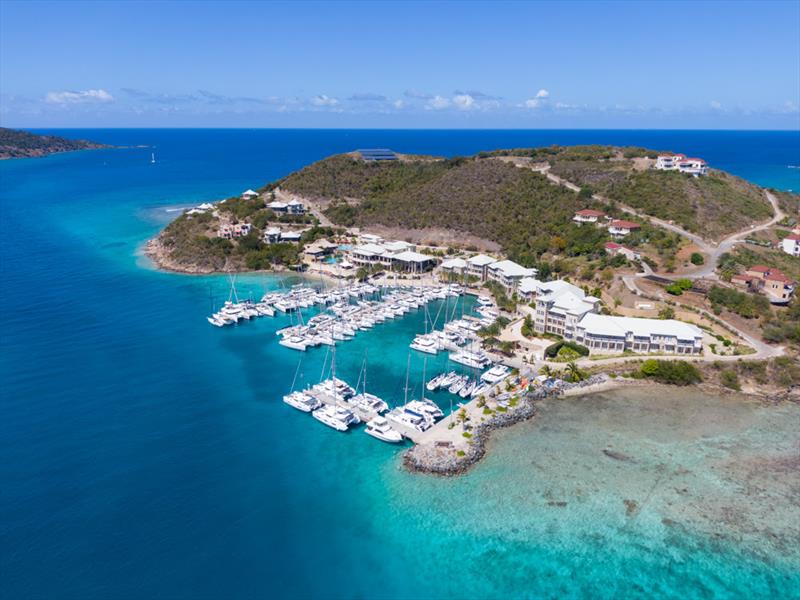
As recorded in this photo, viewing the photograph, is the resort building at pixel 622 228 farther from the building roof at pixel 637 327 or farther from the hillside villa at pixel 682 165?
the hillside villa at pixel 682 165

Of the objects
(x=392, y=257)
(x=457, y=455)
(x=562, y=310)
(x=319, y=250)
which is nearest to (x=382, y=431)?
(x=457, y=455)

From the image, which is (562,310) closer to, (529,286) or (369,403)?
(529,286)

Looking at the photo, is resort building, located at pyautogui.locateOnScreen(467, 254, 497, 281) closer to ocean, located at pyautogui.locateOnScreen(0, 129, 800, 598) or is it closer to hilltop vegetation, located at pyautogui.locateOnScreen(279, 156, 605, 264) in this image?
hilltop vegetation, located at pyautogui.locateOnScreen(279, 156, 605, 264)

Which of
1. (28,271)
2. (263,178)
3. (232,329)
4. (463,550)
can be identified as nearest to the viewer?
(463,550)

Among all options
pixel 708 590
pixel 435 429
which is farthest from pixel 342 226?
pixel 708 590

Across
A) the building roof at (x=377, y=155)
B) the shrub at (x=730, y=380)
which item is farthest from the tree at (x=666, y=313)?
the building roof at (x=377, y=155)

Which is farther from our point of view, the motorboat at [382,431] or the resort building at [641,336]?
the resort building at [641,336]

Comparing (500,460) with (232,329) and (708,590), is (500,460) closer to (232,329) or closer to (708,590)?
(708,590)
